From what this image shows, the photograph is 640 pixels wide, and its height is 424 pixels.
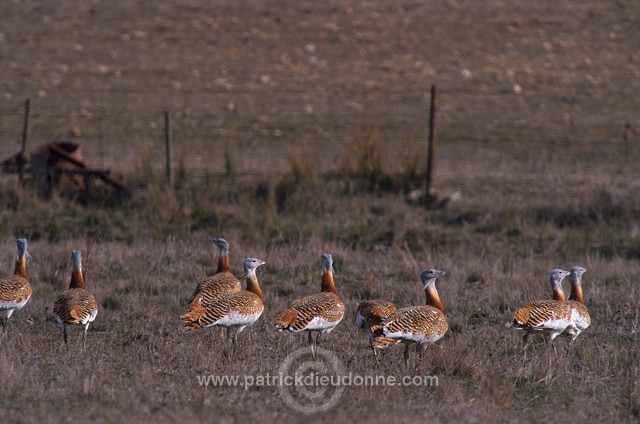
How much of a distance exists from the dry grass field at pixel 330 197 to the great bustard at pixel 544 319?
0.28 meters

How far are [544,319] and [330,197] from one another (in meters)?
8.10

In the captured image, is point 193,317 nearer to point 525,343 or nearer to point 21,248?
point 21,248

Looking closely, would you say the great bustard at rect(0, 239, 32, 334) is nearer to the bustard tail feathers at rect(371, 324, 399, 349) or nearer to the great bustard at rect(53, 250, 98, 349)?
the great bustard at rect(53, 250, 98, 349)

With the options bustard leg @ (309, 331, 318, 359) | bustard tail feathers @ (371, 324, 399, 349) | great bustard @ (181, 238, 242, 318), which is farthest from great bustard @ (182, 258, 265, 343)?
bustard tail feathers @ (371, 324, 399, 349)

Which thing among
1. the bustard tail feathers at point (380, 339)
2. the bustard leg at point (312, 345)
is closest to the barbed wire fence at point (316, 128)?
the bustard leg at point (312, 345)

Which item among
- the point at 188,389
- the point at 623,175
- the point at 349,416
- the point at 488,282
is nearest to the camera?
the point at 349,416

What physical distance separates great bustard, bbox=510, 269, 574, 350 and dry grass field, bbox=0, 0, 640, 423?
0.28 meters

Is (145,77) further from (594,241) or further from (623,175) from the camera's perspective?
(594,241)

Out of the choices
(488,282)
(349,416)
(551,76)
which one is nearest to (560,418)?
(349,416)

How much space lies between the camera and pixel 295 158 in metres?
17.0

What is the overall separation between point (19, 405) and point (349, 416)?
7.87ft

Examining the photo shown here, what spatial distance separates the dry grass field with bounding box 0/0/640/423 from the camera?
25.3 feet

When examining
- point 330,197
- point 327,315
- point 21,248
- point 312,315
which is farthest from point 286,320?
point 330,197

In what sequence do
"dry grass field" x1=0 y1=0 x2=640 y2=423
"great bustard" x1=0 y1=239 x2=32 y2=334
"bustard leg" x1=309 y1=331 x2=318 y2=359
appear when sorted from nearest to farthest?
"dry grass field" x1=0 y1=0 x2=640 y2=423 < "bustard leg" x1=309 y1=331 x2=318 y2=359 < "great bustard" x1=0 y1=239 x2=32 y2=334
